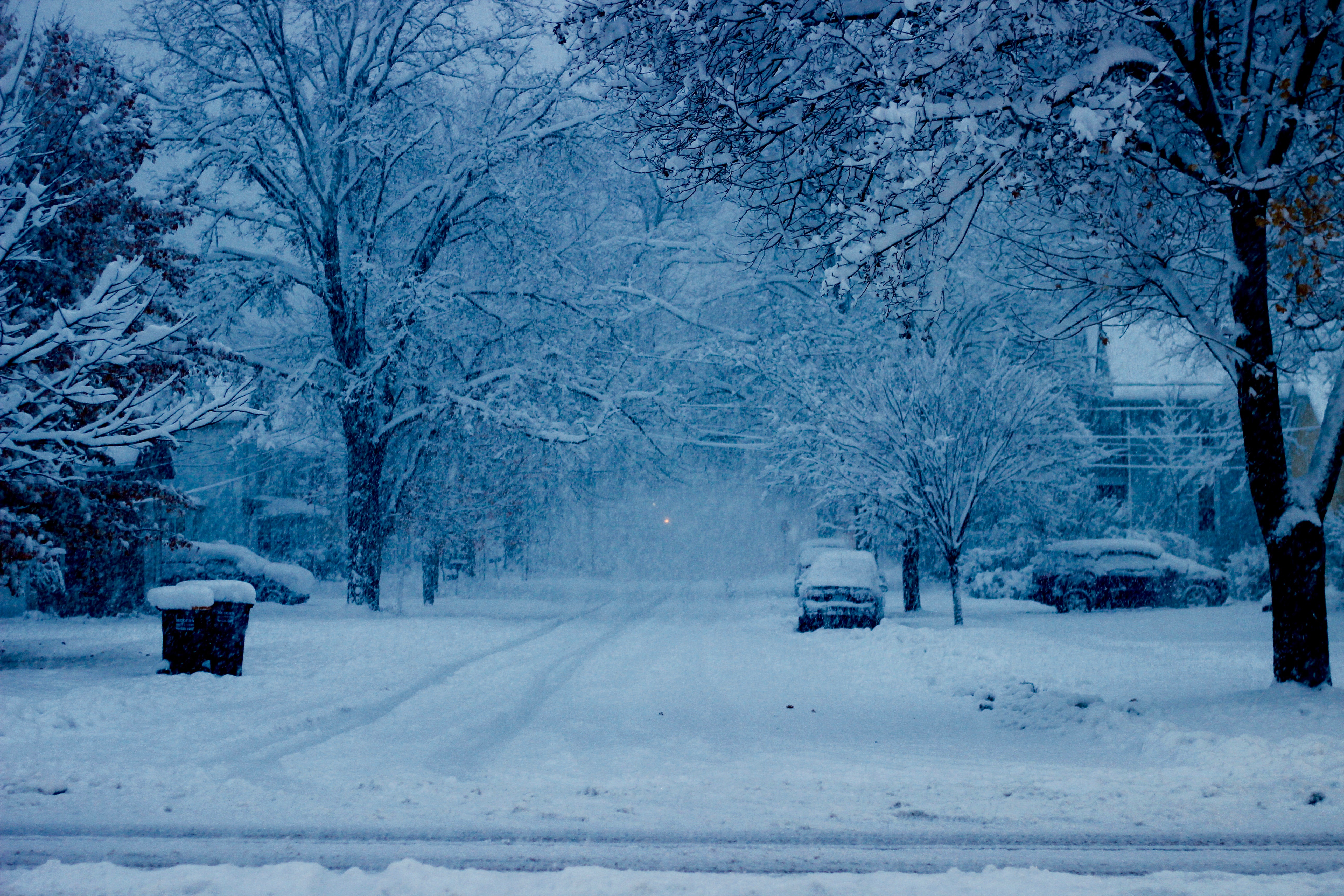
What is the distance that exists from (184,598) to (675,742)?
6.82 metres

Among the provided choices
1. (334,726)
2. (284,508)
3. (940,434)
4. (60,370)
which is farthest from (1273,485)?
(284,508)

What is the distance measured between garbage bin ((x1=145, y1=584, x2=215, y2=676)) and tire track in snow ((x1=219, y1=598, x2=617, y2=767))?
8.45 ft

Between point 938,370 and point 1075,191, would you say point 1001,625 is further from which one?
point 1075,191

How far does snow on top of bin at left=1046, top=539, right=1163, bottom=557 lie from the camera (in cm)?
2527

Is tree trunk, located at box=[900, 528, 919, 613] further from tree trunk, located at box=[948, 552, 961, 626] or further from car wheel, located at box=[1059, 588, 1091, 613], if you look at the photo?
tree trunk, located at box=[948, 552, 961, 626]

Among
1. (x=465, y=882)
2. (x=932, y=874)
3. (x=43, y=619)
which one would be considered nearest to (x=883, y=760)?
(x=932, y=874)

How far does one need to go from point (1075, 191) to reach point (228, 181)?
61.1ft

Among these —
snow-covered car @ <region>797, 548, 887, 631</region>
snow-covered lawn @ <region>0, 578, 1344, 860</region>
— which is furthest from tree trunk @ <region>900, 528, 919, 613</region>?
snow-covered lawn @ <region>0, 578, 1344, 860</region>

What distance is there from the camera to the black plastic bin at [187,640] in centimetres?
1166

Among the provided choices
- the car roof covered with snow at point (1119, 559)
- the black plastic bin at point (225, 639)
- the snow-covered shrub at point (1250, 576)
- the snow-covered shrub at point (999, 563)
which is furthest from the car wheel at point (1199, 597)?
the black plastic bin at point (225, 639)

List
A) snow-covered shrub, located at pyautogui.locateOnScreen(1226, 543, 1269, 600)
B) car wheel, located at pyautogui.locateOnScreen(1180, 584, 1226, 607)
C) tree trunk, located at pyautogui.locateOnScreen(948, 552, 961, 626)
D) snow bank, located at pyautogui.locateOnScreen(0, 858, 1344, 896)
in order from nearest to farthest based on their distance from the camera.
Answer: snow bank, located at pyautogui.locateOnScreen(0, 858, 1344, 896) → tree trunk, located at pyautogui.locateOnScreen(948, 552, 961, 626) → car wheel, located at pyautogui.locateOnScreen(1180, 584, 1226, 607) → snow-covered shrub, located at pyautogui.locateOnScreen(1226, 543, 1269, 600)

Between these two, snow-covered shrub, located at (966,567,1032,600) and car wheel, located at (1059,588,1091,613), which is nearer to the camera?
car wheel, located at (1059,588,1091,613)

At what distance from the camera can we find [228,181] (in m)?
20.6

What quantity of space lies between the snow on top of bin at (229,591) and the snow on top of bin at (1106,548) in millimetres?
20844
